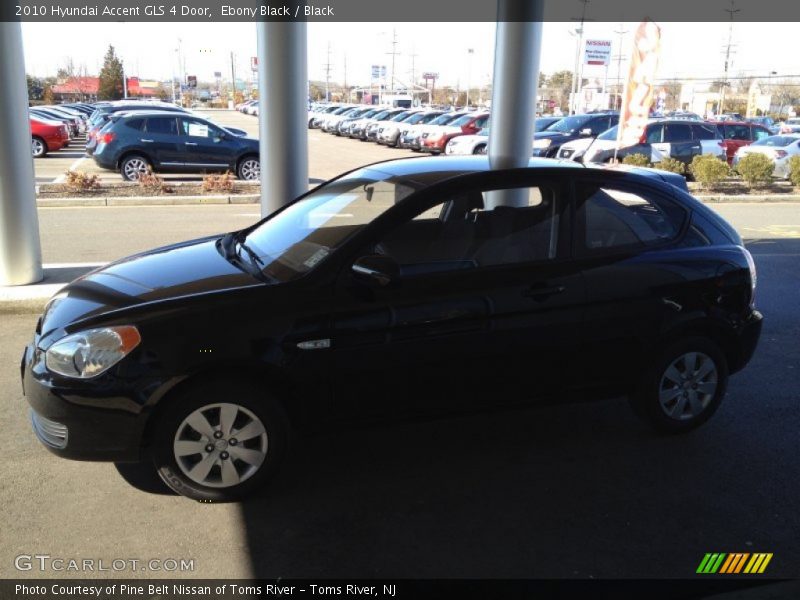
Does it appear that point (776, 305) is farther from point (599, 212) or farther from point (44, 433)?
point (44, 433)

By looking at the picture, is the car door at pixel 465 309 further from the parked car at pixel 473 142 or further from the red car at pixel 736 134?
the red car at pixel 736 134

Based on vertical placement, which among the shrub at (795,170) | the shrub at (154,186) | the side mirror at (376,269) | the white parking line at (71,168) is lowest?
the white parking line at (71,168)

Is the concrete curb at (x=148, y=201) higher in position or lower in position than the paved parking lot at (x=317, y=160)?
higher

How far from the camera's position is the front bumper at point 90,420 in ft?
11.9

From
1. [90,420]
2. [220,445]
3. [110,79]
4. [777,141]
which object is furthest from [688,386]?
[110,79]

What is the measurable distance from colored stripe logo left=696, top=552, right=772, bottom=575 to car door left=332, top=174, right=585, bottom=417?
4.22ft

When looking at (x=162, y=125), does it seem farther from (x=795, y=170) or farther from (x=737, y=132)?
(x=737, y=132)

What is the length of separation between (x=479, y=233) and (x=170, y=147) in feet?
50.2

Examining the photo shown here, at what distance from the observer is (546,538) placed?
12.0 feet

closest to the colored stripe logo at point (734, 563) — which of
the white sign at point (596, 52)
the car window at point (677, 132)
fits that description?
the car window at point (677, 132)

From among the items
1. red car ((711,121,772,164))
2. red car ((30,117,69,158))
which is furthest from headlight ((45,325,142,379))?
red car ((30,117,69,158))

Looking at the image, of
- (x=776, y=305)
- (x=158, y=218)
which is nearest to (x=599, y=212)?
(x=776, y=305)

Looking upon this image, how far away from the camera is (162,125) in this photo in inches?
712
